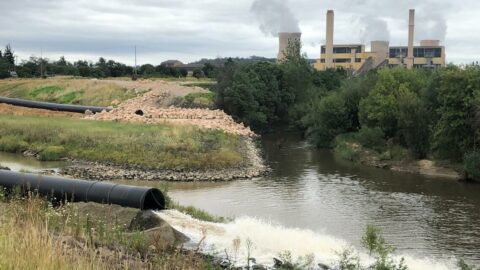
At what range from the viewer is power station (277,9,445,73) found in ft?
518

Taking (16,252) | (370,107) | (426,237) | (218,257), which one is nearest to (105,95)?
(370,107)

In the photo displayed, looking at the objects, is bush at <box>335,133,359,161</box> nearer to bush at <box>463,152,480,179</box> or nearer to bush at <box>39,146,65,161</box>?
bush at <box>463,152,480,179</box>

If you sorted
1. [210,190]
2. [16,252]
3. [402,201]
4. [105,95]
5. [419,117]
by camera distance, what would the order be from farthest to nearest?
[105,95], [419,117], [210,190], [402,201], [16,252]

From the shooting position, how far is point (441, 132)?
48062mm

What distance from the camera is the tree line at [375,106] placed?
156 ft

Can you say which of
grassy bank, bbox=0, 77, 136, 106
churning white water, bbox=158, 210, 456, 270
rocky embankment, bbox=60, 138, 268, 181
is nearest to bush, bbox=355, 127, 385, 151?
rocky embankment, bbox=60, 138, 268, 181

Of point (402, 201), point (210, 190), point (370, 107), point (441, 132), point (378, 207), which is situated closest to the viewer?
point (378, 207)

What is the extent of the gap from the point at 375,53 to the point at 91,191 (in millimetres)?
151545

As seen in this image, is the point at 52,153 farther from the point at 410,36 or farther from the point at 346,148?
the point at 410,36

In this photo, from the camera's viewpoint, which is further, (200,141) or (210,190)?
(200,141)

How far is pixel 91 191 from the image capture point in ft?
74.2

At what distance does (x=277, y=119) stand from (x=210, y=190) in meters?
48.0

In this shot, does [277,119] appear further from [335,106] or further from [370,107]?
[370,107]

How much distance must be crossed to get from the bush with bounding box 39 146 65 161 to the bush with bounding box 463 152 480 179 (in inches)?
1301
